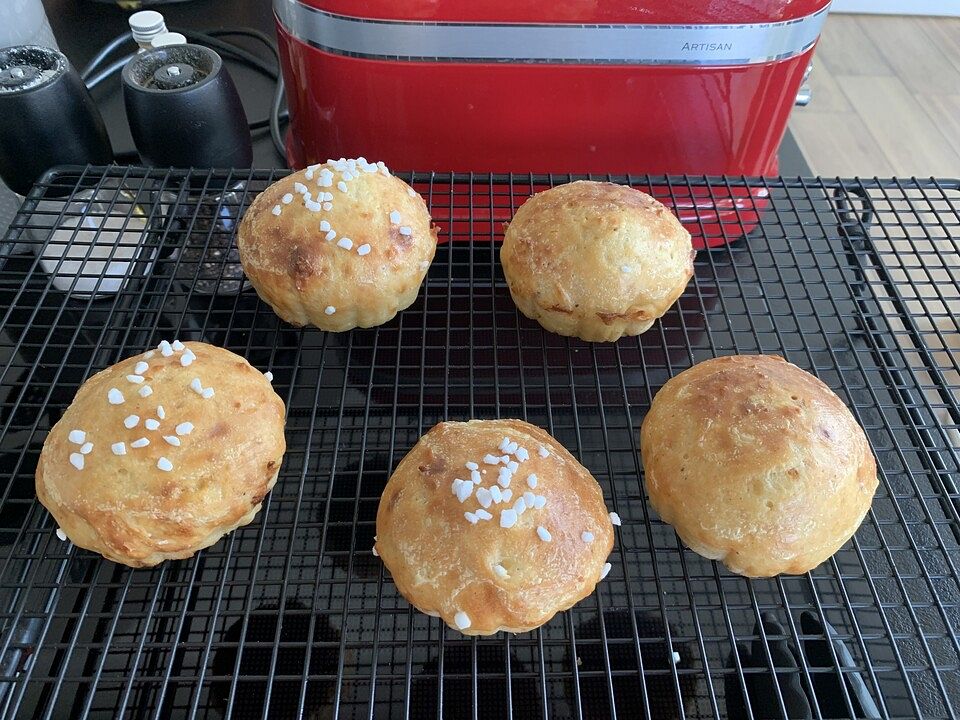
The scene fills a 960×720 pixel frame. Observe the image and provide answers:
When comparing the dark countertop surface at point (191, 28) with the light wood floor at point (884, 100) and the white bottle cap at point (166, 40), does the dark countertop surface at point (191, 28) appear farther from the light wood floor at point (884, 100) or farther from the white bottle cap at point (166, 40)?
the light wood floor at point (884, 100)

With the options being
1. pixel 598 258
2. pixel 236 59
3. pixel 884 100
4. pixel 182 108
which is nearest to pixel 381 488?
pixel 598 258

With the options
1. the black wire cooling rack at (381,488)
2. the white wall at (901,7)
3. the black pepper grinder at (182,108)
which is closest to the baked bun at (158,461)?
the black wire cooling rack at (381,488)

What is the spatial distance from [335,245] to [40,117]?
0.69 metres

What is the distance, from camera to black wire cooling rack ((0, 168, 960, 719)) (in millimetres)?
1069

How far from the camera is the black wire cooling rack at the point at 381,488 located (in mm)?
1069

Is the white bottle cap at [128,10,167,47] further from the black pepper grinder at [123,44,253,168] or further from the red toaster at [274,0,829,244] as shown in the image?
the red toaster at [274,0,829,244]

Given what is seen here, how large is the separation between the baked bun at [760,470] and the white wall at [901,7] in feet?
11.4

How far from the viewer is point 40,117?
1.47m

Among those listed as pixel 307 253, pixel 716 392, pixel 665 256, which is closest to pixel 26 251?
pixel 307 253

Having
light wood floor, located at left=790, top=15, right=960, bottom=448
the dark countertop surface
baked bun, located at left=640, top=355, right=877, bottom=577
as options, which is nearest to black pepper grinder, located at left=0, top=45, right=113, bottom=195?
the dark countertop surface

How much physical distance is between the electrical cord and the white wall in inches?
122

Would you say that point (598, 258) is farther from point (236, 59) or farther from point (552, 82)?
point (236, 59)

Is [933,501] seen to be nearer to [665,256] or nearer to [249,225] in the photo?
[665,256]

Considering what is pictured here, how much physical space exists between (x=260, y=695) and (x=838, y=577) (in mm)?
945
